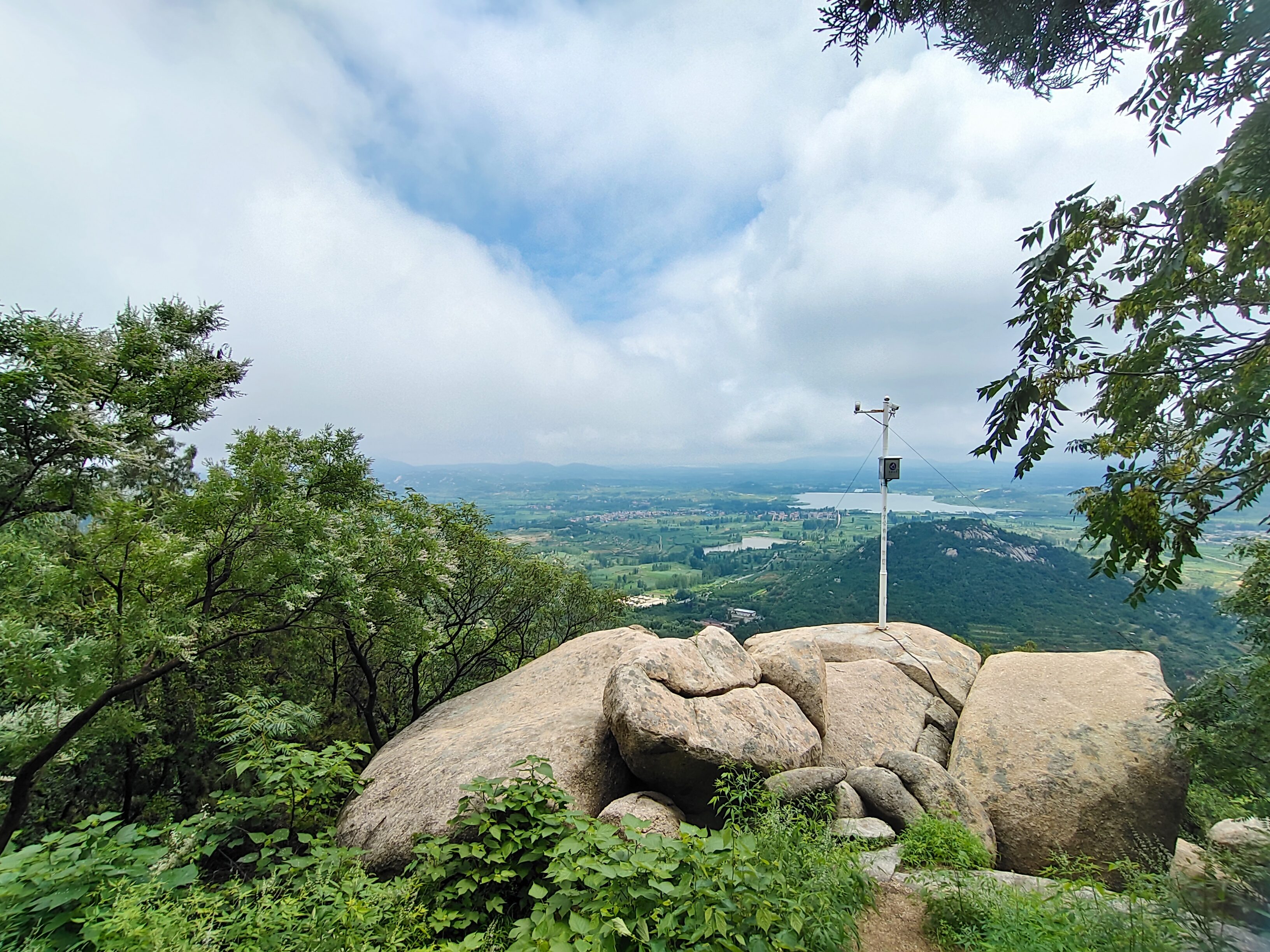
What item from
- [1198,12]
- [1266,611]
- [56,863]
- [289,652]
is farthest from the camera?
[289,652]

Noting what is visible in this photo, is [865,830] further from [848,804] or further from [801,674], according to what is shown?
[801,674]

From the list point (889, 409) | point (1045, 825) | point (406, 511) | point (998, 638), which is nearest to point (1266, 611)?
point (1045, 825)

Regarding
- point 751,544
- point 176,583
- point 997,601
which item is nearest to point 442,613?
point 176,583

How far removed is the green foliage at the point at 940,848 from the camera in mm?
5988

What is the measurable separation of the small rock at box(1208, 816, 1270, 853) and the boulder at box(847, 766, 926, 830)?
309 centimetres

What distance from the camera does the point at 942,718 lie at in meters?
10.9

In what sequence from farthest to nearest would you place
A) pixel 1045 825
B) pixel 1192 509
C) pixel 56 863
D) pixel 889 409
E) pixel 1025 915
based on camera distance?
1. pixel 889 409
2. pixel 1045 825
3. pixel 1025 915
4. pixel 1192 509
5. pixel 56 863

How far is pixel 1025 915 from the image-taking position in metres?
4.21

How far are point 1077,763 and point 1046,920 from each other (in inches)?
249

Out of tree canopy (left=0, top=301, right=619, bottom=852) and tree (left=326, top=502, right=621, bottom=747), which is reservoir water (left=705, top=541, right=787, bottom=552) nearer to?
tree (left=326, top=502, right=621, bottom=747)

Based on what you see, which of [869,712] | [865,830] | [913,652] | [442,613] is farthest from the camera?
[442,613]

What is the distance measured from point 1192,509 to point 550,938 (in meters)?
5.44

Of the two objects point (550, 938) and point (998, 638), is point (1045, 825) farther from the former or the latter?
point (998, 638)

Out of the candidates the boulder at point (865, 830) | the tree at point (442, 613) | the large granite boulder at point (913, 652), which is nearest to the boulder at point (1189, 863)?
the boulder at point (865, 830)
